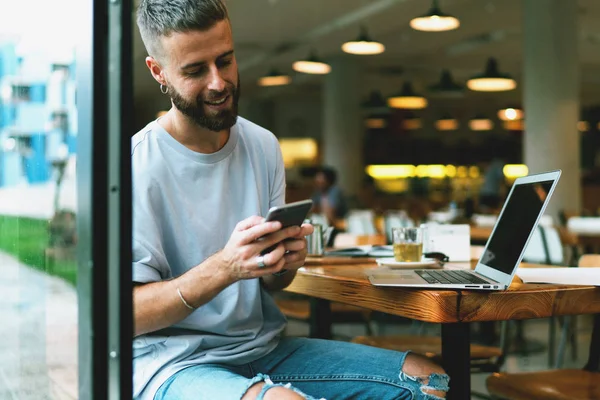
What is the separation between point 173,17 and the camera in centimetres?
153

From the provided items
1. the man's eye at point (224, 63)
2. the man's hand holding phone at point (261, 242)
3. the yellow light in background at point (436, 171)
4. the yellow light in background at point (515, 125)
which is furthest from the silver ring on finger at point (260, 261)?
the yellow light in background at point (436, 171)

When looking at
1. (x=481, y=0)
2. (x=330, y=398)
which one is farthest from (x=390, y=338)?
(x=481, y=0)

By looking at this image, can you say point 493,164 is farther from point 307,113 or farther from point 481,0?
point 307,113

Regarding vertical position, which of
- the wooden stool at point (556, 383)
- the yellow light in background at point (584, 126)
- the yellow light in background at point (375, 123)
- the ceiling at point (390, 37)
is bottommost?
the wooden stool at point (556, 383)

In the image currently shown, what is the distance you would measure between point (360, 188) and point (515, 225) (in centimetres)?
1166

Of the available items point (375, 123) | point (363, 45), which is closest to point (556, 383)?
point (363, 45)

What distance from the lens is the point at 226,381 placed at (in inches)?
54.2

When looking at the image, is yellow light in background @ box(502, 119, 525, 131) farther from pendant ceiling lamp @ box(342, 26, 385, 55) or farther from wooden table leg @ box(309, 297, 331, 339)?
wooden table leg @ box(309, 297, 331, 339)

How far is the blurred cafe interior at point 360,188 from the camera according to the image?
44.1 inches

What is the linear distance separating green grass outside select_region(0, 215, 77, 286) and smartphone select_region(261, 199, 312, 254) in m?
0.37

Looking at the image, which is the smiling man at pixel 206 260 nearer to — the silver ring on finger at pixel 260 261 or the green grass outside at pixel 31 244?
the silver ring on finger at pixel 260 261

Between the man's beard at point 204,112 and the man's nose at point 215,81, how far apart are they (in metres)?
0.01

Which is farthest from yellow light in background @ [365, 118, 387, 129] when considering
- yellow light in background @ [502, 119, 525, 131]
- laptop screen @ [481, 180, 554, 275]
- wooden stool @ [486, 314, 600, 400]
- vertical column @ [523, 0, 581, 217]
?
laptop screen @ [481, 180, 554, 275]

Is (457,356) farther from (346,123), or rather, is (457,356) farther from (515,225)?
(346,123)
